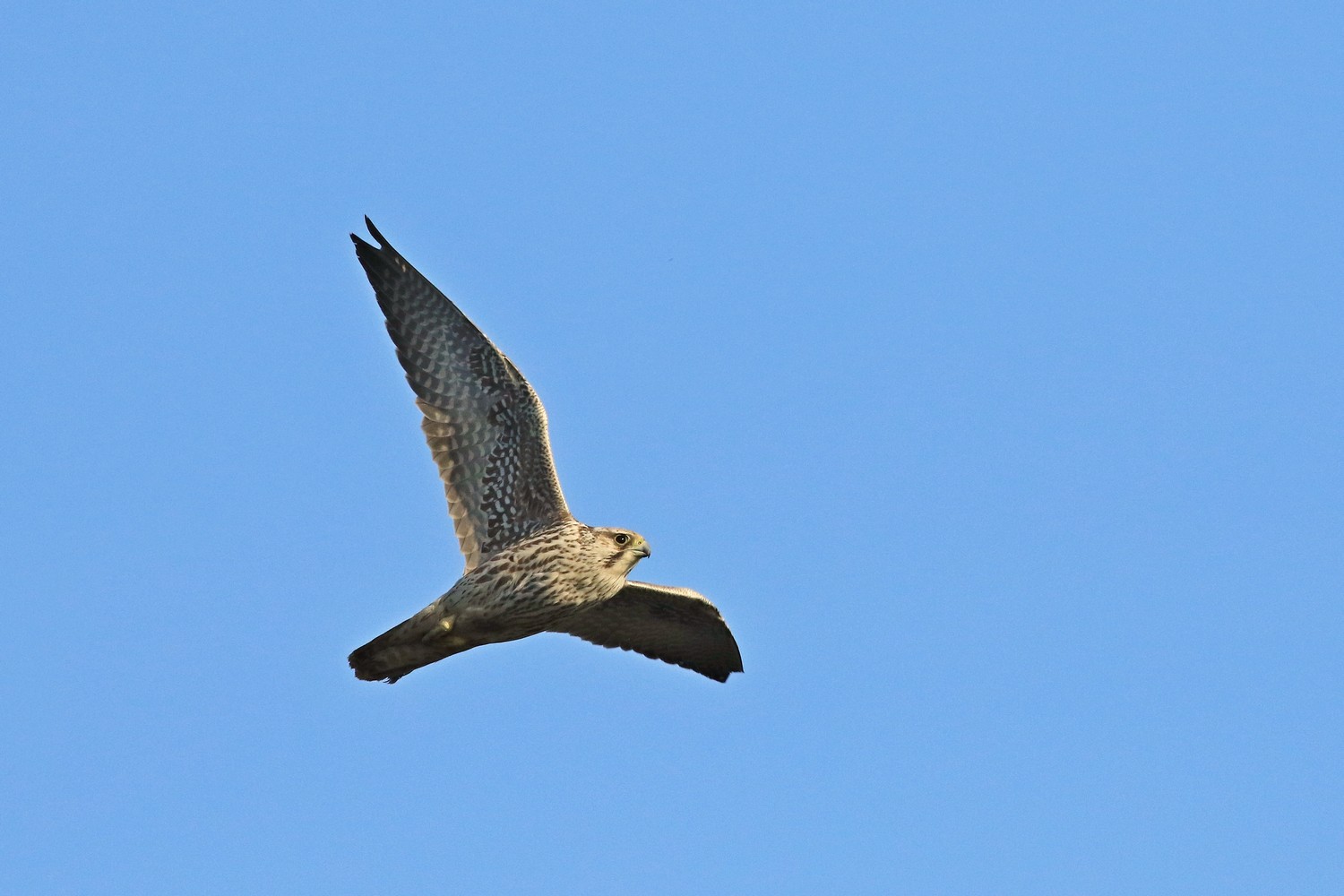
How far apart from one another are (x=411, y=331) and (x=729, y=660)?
4657 mm

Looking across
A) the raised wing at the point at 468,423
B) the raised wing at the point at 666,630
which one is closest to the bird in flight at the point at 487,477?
the raised wing at the point at 468,423

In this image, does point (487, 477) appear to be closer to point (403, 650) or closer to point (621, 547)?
point (621, 547)

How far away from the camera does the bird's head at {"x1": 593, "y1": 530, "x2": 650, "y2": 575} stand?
14797 mm

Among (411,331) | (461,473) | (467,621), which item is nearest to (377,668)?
(467,621)

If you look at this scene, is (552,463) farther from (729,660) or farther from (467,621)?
(729,660)

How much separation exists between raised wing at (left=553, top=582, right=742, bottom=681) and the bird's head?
1.20 m

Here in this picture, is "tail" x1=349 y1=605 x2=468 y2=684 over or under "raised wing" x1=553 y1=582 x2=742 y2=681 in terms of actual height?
under

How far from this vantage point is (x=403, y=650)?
14.6 meters

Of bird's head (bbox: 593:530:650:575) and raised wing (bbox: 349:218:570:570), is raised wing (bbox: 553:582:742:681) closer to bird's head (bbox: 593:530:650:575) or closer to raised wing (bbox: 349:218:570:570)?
bird's head (bbox: 593:530:650:575)

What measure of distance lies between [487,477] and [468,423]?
1.67ft

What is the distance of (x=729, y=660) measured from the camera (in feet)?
55.9

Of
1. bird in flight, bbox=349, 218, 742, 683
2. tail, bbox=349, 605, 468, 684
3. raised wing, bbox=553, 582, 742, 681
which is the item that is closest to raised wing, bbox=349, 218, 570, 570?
bird in flight, bbox=349, 218, 742, 683

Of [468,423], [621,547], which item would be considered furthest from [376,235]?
[621,547]

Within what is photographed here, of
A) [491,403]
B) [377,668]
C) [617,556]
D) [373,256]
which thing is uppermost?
[373,256]
